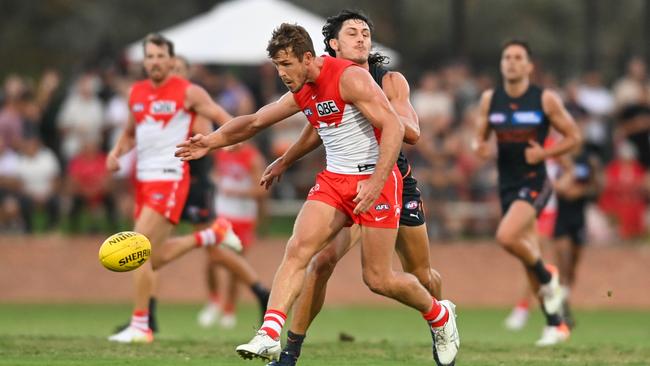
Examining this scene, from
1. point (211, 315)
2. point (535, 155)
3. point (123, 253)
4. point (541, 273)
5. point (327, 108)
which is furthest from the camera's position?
point (211, 315)

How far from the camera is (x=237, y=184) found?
19.1 metres

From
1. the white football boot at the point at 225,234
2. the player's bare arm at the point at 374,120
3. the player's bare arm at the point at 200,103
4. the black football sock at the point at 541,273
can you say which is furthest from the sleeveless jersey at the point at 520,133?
the player's bare arm at the point at 374,120

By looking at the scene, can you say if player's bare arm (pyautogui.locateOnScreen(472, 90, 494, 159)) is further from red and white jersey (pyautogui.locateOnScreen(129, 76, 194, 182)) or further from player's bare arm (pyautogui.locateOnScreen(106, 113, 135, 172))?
player's bare arm (pyautogui.locateOnScreen(106, 113, 135, 172))

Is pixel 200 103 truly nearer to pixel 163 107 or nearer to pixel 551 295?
pixel 163 107

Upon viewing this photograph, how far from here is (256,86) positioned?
24.8m

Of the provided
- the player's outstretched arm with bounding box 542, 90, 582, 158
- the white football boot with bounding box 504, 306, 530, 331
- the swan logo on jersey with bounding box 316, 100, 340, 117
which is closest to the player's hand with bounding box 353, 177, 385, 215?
the swan logo on jersey with bounding box 316, 100, 340, 117

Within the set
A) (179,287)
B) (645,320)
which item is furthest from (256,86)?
(645,320)

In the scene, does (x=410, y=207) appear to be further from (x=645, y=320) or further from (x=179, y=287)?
(x=179, y=287)

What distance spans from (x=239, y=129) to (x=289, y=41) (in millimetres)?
913

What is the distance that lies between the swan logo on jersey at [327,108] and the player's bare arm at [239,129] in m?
0.22

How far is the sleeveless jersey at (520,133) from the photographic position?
1466cm

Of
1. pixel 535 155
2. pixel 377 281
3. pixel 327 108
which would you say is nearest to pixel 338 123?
pixel 327 108

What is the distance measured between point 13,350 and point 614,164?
14.1m

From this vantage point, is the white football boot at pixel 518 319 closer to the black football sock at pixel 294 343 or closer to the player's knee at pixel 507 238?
the player's knee at pixel 507 238
